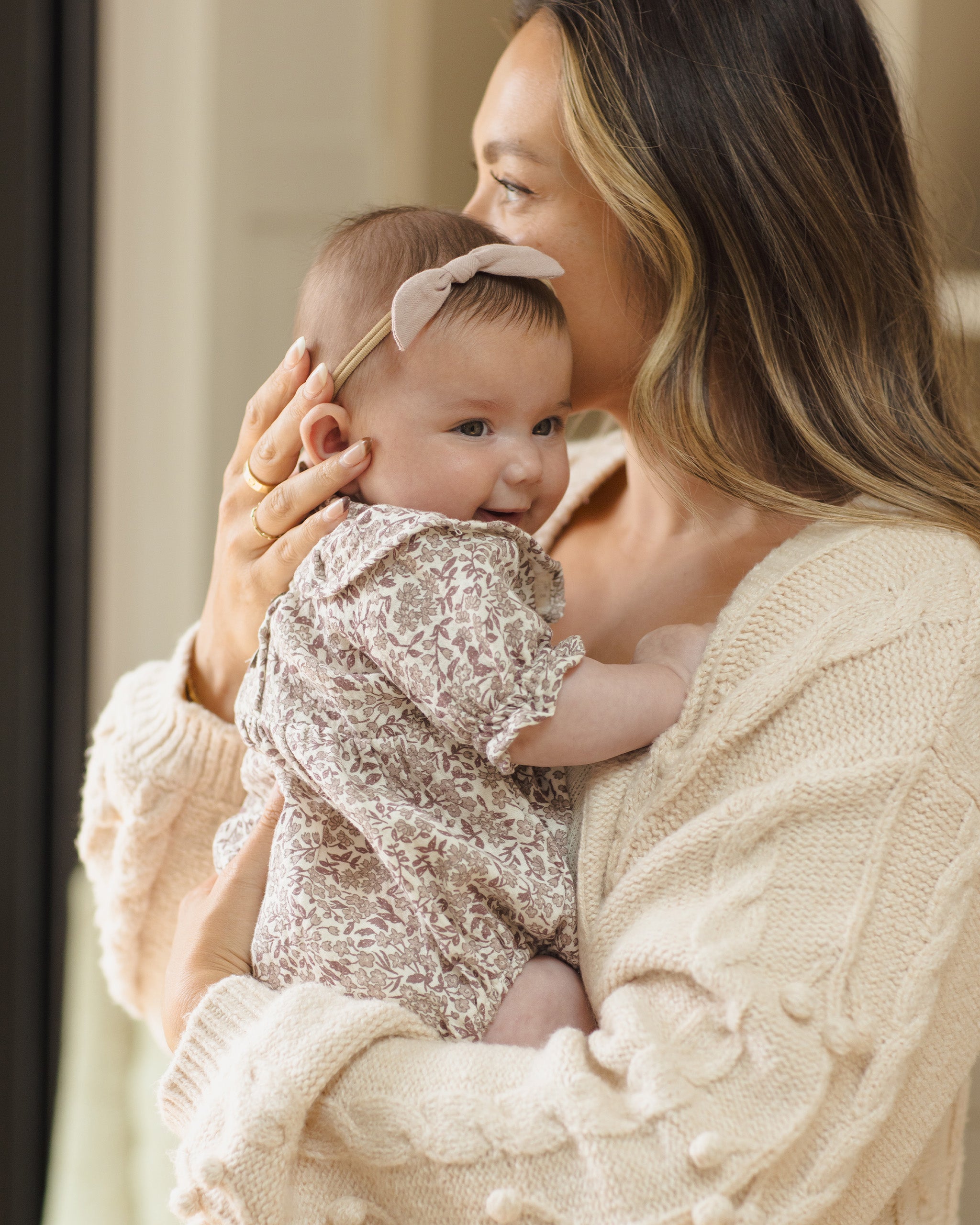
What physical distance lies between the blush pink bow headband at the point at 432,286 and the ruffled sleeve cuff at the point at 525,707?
318 millimetres

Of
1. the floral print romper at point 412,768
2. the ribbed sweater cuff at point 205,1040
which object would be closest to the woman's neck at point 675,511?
the floral print romper at point 412,768

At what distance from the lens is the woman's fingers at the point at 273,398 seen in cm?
109

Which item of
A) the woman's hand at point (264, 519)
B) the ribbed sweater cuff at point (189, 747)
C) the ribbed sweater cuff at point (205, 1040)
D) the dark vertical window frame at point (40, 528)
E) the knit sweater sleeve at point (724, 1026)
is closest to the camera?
the knit sweater sleeve at point (724, 1026)

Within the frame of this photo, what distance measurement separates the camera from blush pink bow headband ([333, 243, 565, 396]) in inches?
37.8

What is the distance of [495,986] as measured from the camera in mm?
955

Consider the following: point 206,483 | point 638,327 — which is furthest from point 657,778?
point 206,483

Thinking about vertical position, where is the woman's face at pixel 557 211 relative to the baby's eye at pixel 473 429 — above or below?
above

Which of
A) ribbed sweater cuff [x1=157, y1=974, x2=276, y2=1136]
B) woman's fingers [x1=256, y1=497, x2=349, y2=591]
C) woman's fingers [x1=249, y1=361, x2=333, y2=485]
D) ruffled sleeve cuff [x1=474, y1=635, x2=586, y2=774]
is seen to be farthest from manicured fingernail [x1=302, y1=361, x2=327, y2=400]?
ribbed sweater cuff [x1=157, y1=974, x2=276, y2=1136]

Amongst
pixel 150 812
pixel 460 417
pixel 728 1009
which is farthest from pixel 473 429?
pixel 150 812

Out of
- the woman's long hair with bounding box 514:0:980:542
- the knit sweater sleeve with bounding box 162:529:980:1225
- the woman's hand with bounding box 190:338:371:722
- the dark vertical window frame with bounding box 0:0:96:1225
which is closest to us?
the knit sweater sleeve with bounding box 162:529:980:1225

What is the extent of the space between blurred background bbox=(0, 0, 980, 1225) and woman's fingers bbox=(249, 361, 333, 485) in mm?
940

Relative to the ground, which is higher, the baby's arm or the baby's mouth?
the baby's mouth

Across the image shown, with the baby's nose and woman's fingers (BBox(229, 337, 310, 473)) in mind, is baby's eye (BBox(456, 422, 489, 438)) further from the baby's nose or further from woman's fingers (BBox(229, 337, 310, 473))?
woman's fingers (BBox(229, 337, 310, 473))

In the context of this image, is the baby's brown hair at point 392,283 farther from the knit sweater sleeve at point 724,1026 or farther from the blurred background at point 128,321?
the blurred background at point 128,321
